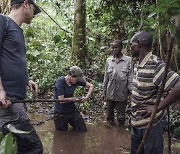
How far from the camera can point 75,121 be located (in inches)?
268

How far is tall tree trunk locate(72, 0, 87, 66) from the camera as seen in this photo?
1084cm

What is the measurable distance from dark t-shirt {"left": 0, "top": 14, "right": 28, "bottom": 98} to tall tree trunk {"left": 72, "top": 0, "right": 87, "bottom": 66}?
297 inches

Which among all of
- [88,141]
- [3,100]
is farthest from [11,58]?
[88,141]

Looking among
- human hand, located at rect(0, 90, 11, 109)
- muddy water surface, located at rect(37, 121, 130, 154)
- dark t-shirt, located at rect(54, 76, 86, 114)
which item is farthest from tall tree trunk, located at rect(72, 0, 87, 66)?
human hand, located at rect(0, 90, 11, 109)

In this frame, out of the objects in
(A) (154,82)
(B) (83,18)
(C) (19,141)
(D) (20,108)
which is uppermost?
(B) (83,18)

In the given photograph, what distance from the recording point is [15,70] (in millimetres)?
3170

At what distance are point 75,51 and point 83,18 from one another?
1.05m

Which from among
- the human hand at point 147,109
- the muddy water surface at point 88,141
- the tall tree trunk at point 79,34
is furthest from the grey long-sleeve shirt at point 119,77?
the human hand at point 147,109

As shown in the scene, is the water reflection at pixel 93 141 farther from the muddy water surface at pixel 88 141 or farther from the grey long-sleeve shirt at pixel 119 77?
the grey long-sleeve shirt at pixel 119 77

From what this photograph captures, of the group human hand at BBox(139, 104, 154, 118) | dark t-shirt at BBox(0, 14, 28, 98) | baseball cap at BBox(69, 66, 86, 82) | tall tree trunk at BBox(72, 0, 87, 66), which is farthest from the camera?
tall tree trunk at BBox(72, 0, 87, 66)

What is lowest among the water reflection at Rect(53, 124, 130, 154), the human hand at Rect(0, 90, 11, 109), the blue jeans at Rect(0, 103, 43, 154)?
the water reflection at Rect(53, 124, 130, 154)

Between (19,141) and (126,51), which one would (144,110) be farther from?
(126,51)

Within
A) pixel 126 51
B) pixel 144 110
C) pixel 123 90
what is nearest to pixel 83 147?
pixel 123 90

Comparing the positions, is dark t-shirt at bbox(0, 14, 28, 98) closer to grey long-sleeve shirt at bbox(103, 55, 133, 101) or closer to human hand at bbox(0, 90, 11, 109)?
human hand at bbox(0, 90, 11, 109)
